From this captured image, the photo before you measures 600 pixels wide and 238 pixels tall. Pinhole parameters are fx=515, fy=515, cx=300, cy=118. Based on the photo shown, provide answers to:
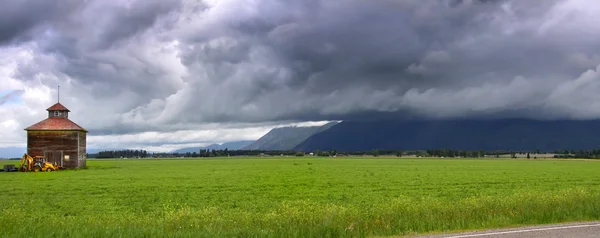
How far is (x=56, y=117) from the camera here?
327 ft

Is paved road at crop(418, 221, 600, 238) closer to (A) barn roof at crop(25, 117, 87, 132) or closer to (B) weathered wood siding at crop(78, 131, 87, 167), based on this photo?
(A) barn roof at crop(25, 117, 87, 132)

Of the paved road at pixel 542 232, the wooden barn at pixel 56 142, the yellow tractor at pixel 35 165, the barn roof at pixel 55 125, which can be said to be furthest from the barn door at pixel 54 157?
the paved road at pixel 542 232

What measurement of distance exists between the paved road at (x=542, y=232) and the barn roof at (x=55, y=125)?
9200cm

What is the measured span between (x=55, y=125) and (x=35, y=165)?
8.69 meters

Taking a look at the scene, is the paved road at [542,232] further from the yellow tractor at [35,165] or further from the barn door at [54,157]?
the barn door at [54,157]

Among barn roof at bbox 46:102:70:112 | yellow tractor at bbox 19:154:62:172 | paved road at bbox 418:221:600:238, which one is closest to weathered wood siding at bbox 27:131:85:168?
yellow tractor at bbox 19:154:62:172

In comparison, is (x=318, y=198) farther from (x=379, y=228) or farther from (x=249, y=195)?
(x=379, y=228)

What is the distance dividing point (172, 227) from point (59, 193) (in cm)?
2848

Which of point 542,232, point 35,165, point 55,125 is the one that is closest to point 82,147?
→ point 55,125

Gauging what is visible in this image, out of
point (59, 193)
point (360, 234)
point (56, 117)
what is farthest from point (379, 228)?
point (56, 117)

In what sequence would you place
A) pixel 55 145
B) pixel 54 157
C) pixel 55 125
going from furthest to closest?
pixel 55 125
pixel 55 145
pixel 54 157

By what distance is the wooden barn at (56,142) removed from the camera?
308ft

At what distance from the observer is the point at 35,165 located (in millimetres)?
90625

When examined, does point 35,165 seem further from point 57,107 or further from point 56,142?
point 57,107
